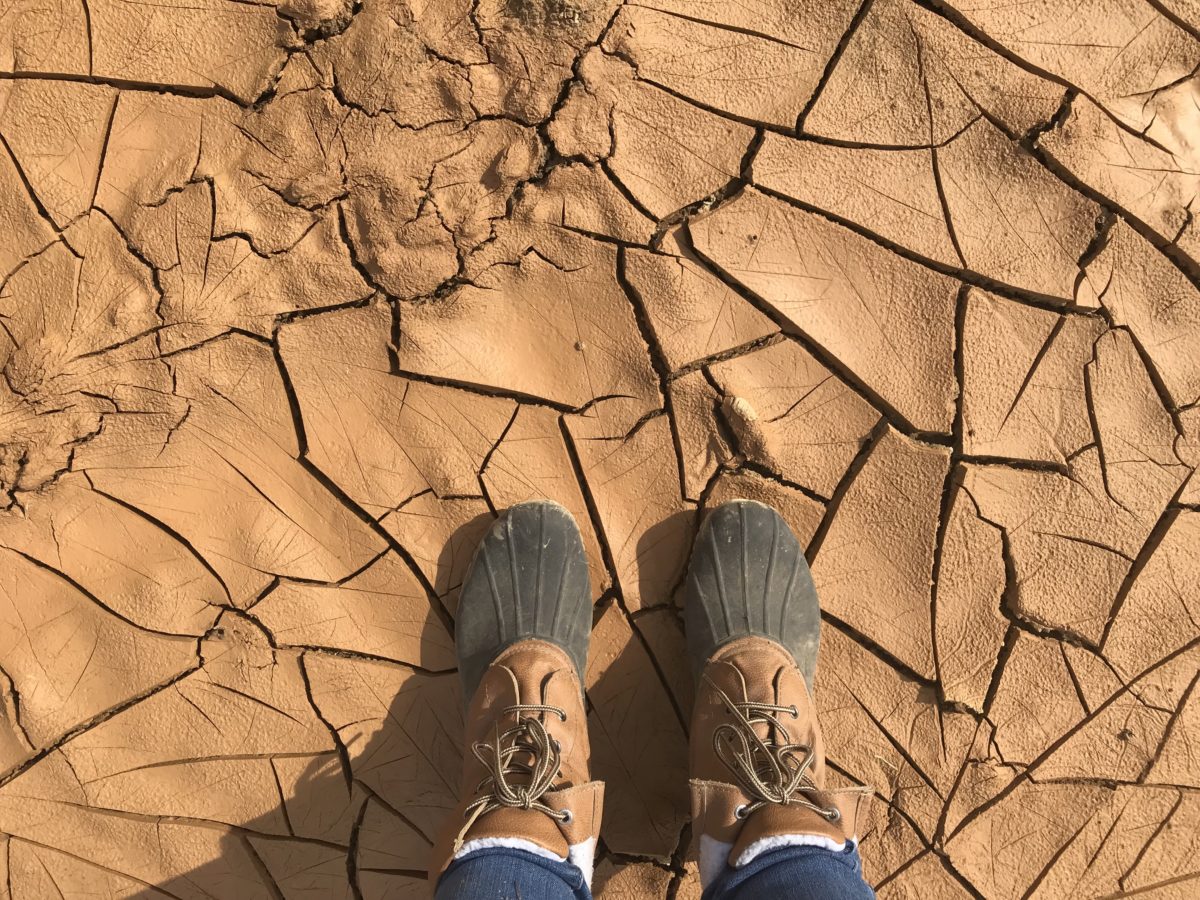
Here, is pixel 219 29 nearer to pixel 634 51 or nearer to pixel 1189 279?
pixel 634 51

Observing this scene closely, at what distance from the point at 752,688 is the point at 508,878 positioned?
2.33ft

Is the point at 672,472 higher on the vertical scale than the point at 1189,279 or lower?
lower

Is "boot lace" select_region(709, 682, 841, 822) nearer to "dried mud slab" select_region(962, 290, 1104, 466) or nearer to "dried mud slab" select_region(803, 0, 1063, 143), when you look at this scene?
"dried mud slab" select_region(962, 290, 1104, 466)

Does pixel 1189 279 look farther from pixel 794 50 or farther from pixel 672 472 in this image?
pixel 672 472

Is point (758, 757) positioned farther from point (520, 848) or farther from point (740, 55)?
point (740, 55)

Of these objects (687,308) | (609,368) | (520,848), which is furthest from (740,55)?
(520,848)

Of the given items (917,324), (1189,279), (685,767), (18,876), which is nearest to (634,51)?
(917,324)

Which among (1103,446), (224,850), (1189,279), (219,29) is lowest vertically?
(224,850)

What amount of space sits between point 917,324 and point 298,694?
6.06ft

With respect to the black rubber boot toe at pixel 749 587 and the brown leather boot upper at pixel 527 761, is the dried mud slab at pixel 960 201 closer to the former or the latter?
the black rubber boot toe at pixel 749 587

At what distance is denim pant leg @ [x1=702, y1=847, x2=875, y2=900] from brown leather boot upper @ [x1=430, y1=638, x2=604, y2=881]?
334mm

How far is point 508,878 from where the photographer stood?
1.66 m

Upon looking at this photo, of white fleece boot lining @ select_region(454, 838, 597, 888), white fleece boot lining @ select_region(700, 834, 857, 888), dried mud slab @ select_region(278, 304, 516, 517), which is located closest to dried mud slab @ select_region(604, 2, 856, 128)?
dried mud slab @ select_region(278, 304, 516, 517)

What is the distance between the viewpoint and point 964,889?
2016 millimetres
